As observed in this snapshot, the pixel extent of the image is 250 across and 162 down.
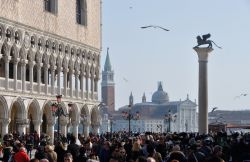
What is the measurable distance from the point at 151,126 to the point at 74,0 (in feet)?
Result: 435

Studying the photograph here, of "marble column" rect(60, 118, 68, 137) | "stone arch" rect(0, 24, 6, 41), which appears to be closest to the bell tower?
"marble column" rect(60, 118, 68, 137)

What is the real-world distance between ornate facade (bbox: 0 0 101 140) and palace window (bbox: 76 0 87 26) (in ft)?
0.65

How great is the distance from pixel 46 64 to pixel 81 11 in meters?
7.73

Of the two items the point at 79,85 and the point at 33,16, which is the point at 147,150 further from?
the point at 79,85

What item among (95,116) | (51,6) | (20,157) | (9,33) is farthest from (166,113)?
(20,157)

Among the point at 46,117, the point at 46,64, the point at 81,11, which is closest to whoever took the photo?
the point at 46,64

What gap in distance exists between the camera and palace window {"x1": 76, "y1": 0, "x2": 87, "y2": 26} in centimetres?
5400

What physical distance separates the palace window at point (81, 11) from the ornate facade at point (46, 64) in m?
0.20

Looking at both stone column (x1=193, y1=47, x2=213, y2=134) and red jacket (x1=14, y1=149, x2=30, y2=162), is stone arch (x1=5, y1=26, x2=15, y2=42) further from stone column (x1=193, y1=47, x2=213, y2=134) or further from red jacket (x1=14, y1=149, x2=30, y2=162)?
red jacket (x1=14, y1=149, x2=30, y2=162)

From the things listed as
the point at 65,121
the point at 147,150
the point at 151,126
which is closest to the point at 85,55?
the point at 65,121

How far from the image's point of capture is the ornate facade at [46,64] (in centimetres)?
4241

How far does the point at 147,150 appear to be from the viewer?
63.4ft

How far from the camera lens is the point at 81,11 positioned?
54281 millimetres

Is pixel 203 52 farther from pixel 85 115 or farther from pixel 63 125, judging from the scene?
pixel 85 115
